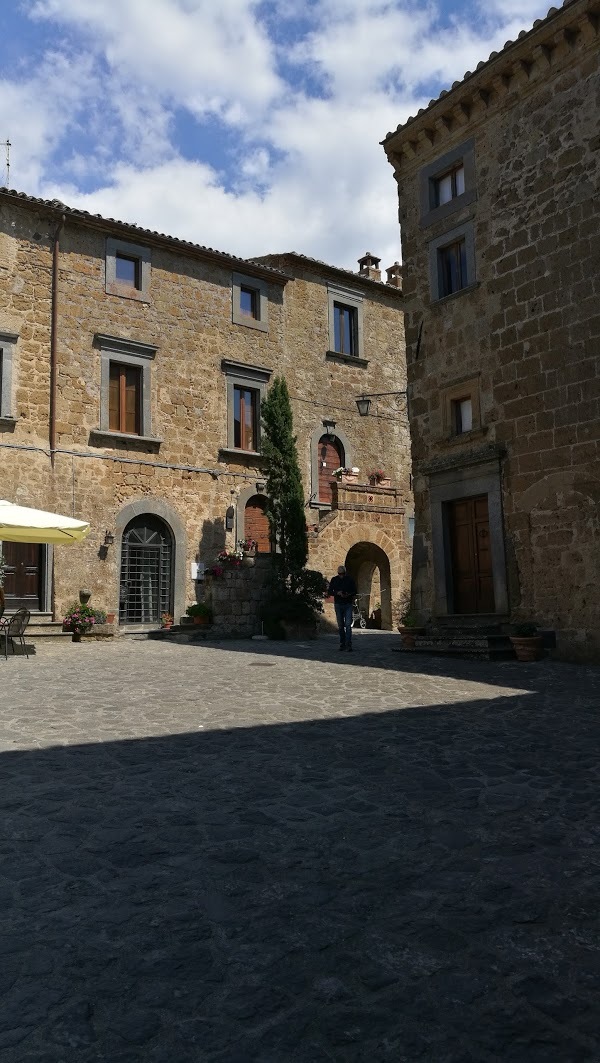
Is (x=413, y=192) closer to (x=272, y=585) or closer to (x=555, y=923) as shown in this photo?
(x=272, y=585)

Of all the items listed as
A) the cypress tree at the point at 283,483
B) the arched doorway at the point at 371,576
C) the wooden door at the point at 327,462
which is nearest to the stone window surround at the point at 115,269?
the cypress tree at the point at 283,483

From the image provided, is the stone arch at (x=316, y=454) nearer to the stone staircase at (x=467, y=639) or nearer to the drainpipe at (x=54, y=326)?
the drainpipe at (x=54, y=326)

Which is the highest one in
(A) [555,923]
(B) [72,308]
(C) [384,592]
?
(B) [72,308]

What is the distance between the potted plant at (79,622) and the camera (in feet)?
55.2

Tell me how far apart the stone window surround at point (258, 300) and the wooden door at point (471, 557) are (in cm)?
1020

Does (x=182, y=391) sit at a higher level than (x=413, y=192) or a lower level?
lower

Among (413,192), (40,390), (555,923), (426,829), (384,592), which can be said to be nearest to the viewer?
(555,923)

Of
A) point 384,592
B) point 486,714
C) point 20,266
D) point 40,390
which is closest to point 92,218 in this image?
point 20,266

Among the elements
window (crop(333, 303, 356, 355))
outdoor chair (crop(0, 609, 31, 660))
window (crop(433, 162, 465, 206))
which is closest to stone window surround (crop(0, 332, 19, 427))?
outdoor chair (crop(0, 609, 31, 660))

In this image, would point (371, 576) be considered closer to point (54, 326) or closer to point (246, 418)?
point (246, 418)

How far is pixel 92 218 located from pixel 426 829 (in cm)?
1820

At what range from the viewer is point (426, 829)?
3.74 metres

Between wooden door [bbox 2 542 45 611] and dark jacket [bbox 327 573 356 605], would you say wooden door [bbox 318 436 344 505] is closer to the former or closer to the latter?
dark jacket [bbox 327 573 356 605]

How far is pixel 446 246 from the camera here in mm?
14391
